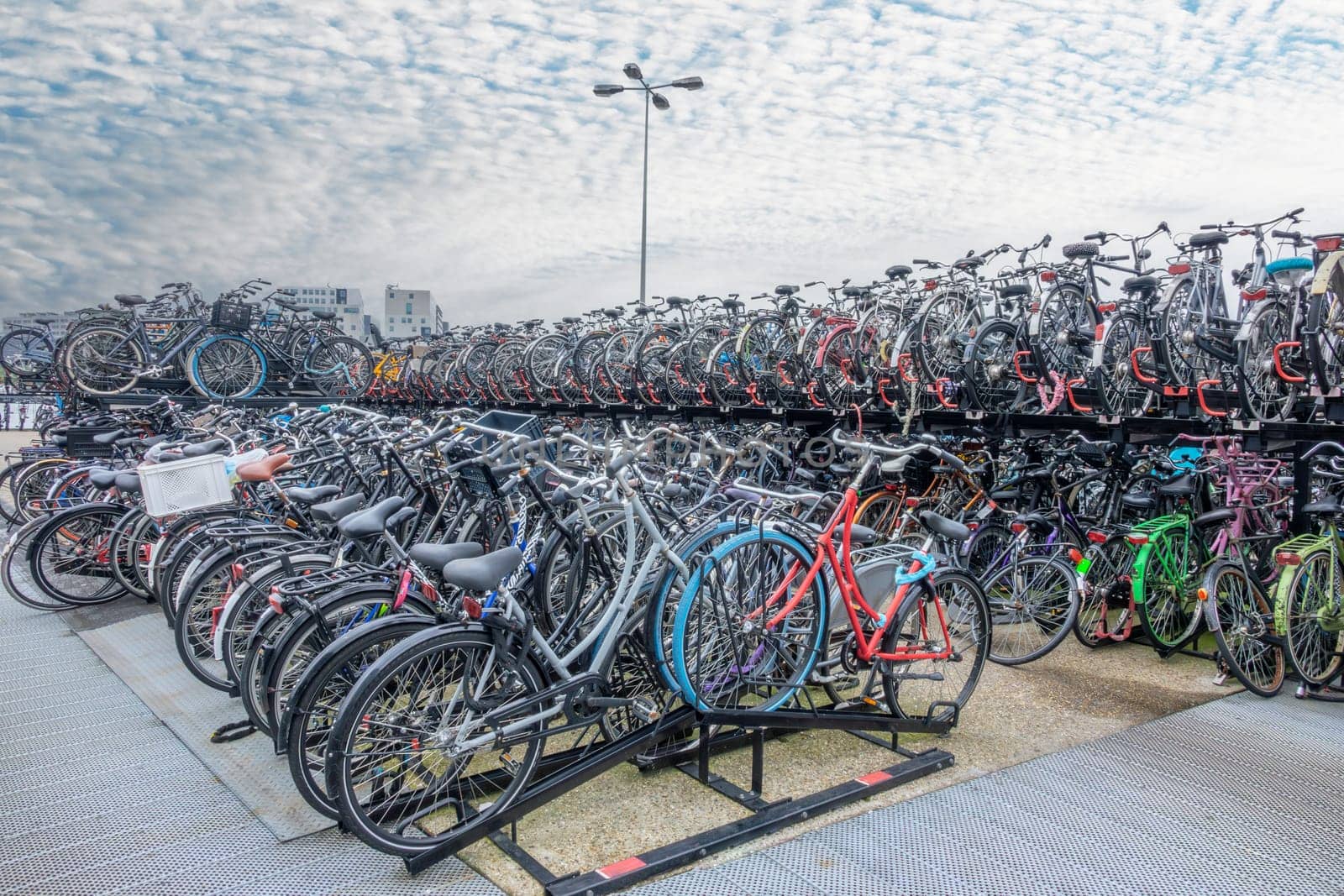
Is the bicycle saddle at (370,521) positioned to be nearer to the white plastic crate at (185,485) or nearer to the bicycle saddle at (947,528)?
the white plastic crate at (185,485)

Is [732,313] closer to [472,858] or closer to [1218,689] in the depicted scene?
[1218,689]

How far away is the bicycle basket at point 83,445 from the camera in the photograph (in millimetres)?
7418

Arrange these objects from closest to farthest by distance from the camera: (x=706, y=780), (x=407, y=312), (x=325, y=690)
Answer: (x=325, y=690) → (x=706, y=780) → (x=407, y=312)

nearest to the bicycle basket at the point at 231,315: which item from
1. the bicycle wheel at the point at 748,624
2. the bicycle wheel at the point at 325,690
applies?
the bicycle wheel at the point at 325,690

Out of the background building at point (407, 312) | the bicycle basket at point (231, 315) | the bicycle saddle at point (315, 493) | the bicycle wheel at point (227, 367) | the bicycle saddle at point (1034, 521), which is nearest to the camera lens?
the bicycle saddle at point (315, 493)

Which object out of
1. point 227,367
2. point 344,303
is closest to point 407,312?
point 344,303

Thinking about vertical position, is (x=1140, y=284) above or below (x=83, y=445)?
above

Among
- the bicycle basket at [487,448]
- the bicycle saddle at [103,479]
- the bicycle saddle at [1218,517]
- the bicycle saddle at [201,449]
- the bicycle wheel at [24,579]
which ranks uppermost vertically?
the bicycle basket at [487,448]

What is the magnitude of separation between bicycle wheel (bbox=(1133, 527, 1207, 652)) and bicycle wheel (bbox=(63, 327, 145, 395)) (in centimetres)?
995

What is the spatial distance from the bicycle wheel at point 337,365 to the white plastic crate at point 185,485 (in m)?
7.91

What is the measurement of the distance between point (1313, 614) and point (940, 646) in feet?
6.67

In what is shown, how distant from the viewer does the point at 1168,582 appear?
460 cm

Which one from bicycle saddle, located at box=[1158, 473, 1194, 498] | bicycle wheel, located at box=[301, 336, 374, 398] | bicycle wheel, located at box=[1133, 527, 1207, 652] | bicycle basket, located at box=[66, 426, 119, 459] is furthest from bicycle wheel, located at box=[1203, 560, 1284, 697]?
bicycle wheel, located at box=[301, 336, 374, 398]

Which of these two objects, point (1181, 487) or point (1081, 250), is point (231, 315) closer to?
point (1081, 250)
